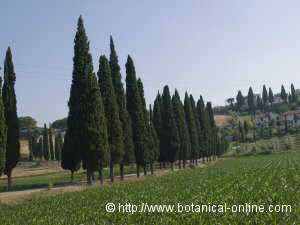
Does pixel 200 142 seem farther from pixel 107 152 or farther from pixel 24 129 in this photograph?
pixel 24 129

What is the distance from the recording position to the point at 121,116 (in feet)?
145

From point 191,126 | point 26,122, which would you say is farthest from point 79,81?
point 26,122

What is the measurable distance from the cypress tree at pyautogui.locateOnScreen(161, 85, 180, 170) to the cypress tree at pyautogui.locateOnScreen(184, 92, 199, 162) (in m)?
11.6

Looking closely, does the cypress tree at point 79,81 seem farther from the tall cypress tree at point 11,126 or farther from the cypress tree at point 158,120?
the cypress tree at point 158,120

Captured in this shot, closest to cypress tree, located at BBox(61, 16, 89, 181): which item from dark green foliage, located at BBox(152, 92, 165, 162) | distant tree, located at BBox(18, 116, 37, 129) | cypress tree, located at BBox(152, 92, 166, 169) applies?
cypress tree, located at BBox(152, 92, 166, 169)

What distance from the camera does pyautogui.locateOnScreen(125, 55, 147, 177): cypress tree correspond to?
47.8 meters

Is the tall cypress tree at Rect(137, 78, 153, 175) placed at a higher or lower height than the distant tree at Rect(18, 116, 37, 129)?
lower

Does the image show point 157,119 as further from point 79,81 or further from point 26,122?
point 26,122

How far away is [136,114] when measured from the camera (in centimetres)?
4828

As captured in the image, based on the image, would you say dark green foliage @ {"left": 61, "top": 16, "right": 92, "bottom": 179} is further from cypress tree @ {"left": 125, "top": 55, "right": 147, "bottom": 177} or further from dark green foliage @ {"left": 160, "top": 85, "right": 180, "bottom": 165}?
dark green foliage @ {"left": 160, "top": 85, "right": 180, "bottom": 165}

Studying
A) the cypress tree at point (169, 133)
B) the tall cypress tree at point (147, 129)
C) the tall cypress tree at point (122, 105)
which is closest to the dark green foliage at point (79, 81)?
the tall cypress tree at point (122, 105)

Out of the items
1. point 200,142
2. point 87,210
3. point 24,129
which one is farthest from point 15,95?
point 24,129

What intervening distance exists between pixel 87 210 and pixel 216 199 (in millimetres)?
6884

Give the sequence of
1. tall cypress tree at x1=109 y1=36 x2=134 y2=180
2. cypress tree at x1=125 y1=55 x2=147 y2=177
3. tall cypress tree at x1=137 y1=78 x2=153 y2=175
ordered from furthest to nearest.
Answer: tall cypress tree at x1=137 y1=78 x2=153 y2=175, cypress tree at x1=125 y1=55 x2=147 y2=177, tall cypress tree at x1=109 y1=36 x2=134 y2=180
